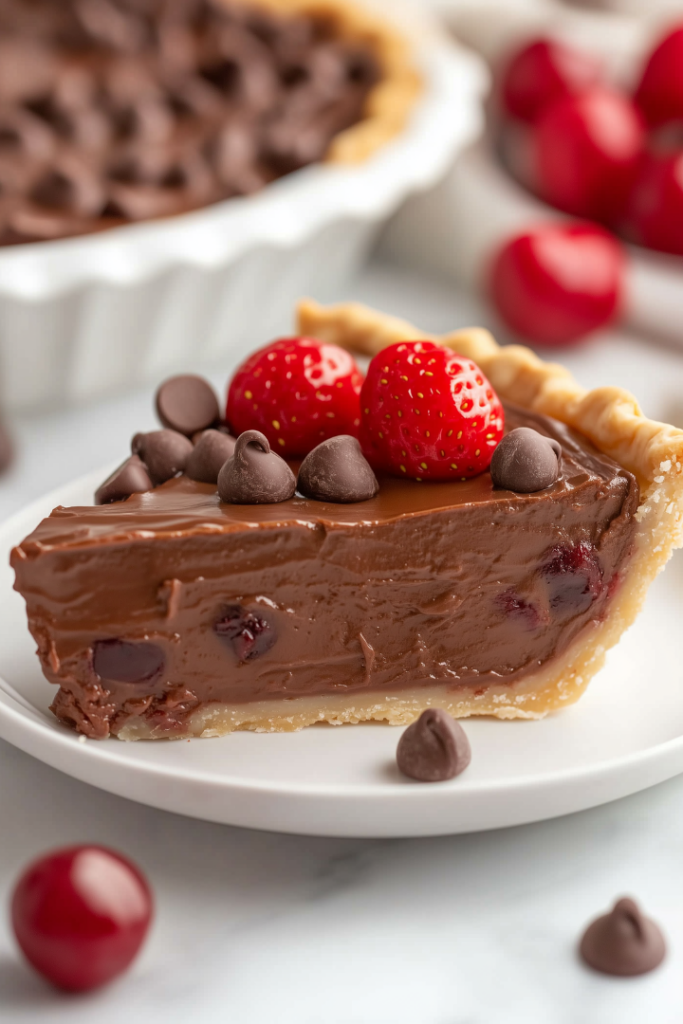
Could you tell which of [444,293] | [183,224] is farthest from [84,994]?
[444,293]

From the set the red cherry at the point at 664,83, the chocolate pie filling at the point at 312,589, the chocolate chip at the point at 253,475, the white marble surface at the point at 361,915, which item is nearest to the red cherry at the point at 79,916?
the white marble surface at the point at 361,915

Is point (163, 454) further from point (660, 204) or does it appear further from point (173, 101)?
point (660, 204)

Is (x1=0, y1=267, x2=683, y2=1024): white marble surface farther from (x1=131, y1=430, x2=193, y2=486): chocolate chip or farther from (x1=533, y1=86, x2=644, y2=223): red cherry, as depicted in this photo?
(x1=533, y1=86, x2=644, y2=223): red cherry

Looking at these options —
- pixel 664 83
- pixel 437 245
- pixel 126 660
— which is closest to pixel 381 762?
pixel 126 660

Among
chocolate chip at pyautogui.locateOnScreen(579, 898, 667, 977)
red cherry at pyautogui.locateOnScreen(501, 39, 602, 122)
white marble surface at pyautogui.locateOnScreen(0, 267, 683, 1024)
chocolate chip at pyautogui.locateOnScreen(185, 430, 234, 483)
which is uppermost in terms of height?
red cherry at pyautogui.locateOnScreen(501, 39, 602, 122)

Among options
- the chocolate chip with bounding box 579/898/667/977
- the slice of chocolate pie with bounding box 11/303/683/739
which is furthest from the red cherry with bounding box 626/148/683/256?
the chocolate chip with bounding box 579/898/667/977
